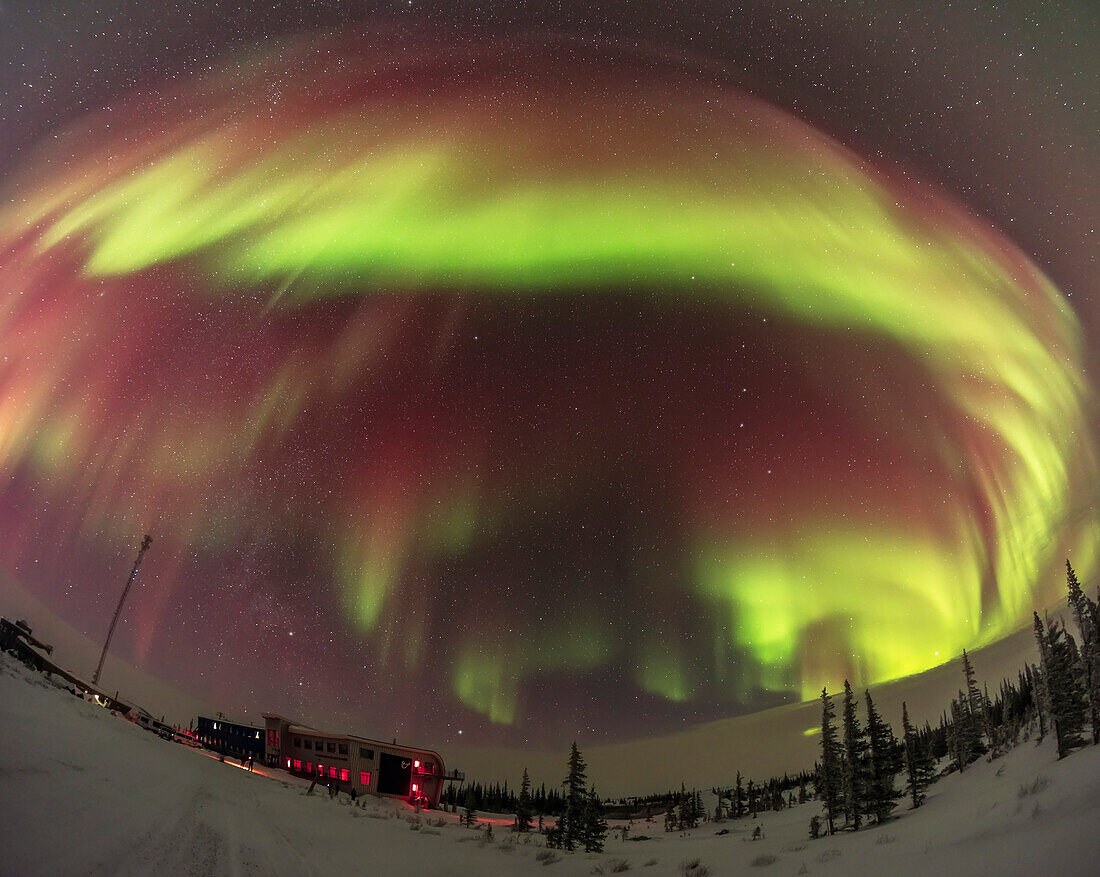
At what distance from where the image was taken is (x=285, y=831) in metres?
15.2

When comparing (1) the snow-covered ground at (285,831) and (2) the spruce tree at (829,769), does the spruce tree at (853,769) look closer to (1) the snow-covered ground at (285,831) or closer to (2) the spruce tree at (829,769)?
(2) the spruce tree at (829,769)

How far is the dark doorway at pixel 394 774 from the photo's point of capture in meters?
41.2

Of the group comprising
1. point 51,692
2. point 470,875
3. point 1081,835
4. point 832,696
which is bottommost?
point 470,875

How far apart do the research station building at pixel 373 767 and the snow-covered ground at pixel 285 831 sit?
22728 mm

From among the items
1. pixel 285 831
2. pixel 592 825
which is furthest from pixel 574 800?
pixel 285 831

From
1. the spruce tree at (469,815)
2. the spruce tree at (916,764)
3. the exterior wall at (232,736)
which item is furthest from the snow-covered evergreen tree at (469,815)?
the exterior wall at (232,736)

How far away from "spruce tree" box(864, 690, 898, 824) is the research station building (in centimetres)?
2823

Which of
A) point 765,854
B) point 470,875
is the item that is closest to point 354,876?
point 470,875

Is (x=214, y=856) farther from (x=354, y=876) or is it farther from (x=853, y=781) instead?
(x=853, y=781)

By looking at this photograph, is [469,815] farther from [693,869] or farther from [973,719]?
[973,719]

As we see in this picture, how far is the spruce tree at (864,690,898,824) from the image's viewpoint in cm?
2923

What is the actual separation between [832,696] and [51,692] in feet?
144

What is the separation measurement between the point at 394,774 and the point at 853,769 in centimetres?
3058

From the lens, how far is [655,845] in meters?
24.8
